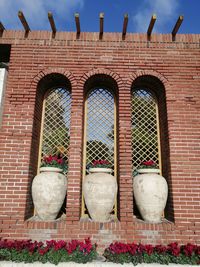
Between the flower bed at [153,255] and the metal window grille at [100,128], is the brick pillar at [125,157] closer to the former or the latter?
the metal window grille at [100,128]

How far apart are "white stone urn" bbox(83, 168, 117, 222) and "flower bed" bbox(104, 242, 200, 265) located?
29.0 inches

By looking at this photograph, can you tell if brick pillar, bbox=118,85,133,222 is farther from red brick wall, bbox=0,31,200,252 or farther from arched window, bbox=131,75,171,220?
arched window, bbox=131,75,171,220

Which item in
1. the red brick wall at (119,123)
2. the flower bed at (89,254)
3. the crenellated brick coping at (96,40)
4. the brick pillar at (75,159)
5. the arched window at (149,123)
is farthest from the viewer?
the crenellated brick coping at (96,40)

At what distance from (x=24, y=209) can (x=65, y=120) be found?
192 centimetres

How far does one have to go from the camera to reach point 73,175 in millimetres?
3996

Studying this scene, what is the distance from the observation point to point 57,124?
15.4 feet

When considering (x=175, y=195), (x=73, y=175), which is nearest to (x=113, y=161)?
(x=73, y=175)

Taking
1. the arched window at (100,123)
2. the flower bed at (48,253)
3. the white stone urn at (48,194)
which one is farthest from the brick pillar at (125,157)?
the white stone urn at (48,194)

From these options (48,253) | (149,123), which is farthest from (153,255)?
(149,123)

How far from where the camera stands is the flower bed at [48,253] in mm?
2957

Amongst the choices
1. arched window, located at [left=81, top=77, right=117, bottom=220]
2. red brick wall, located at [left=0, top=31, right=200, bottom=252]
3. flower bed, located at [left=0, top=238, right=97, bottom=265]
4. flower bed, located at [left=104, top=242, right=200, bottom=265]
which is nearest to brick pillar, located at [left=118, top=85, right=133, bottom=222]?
red brick wall, located at [left=0, top=31, right=200, bottom=252]

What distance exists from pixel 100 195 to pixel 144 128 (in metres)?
1.76

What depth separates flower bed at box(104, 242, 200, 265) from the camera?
9.70 feet

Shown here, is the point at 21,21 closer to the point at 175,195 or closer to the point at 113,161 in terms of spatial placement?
the point at 113,161
